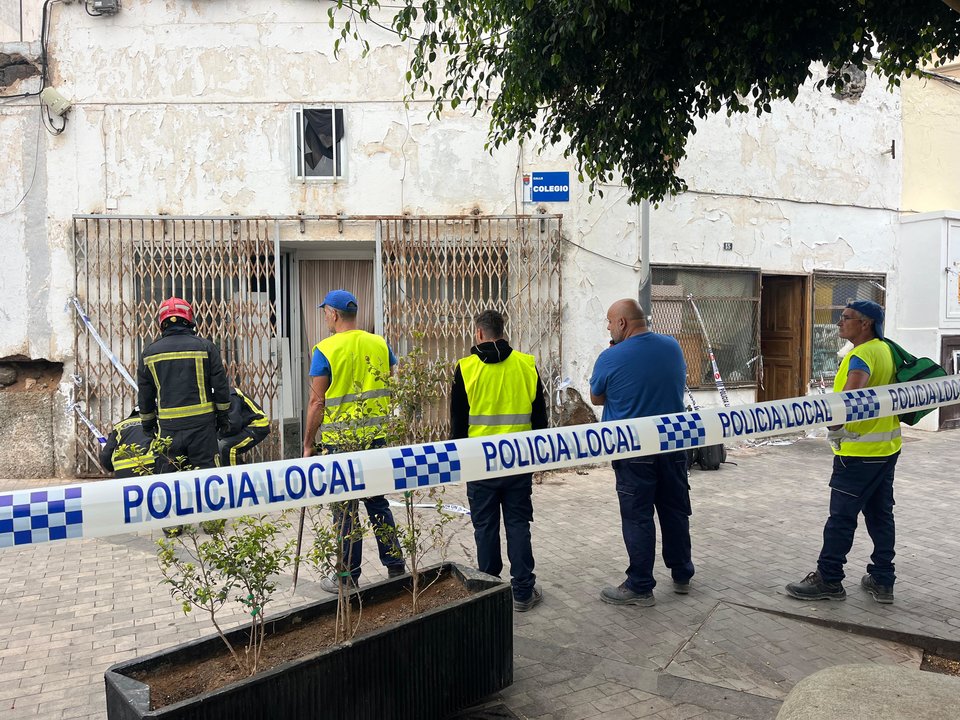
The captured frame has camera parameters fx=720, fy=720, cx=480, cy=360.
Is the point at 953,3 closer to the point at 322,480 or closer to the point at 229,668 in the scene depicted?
the point at 322,480

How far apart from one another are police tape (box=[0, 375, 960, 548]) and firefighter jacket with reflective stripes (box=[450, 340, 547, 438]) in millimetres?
632

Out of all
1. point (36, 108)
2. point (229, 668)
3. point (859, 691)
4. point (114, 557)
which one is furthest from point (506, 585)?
point (36, 108)

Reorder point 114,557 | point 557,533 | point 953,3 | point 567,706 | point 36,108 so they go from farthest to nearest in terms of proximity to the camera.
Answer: point 36,108 → point 557,533 → point 114,557 → point 567,706 → point 953,3

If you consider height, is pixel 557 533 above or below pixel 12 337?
below

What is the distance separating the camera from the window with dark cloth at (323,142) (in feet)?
26.8

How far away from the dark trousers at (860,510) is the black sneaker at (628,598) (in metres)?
1.08

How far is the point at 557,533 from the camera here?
599cm

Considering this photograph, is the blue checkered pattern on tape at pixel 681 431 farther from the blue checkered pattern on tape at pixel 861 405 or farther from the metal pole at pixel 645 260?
the metal pole at pixel 645 260

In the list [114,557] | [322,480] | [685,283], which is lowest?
[114,557]

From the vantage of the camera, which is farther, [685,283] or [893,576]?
[685,283]

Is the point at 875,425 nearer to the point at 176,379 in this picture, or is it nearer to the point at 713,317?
the point at 176,379

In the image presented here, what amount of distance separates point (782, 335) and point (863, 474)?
7.22 m

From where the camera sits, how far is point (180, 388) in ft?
17.7

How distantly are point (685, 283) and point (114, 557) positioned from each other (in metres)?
7.27
